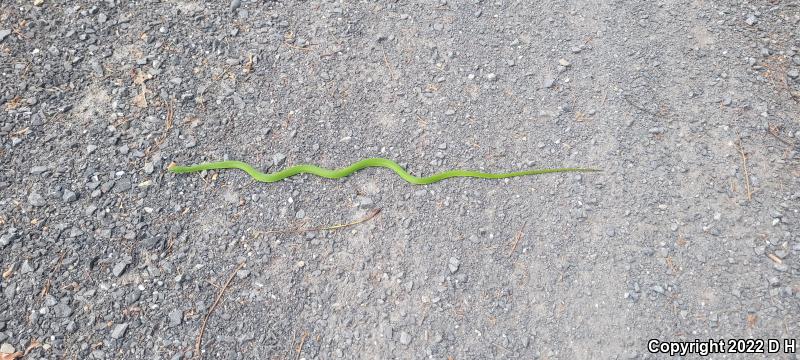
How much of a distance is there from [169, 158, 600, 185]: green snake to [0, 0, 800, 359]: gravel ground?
0.21ft

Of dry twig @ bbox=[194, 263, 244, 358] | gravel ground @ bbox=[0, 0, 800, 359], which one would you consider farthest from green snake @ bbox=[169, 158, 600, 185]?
dry twig @ bbox=[194, 263, 244, 358]

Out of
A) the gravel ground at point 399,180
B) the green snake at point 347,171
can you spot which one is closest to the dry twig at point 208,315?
the gravel ground at point 399,180

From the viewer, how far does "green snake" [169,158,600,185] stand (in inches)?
159

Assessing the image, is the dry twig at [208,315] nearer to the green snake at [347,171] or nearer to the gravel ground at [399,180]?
the gravel ground at [399,180]

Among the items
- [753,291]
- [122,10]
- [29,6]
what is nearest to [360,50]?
[122,10]

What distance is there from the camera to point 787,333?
3193 millimetres

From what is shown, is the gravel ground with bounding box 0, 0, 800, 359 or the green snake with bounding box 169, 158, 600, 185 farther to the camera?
the green snake with bounding box 169, 158, 600, 185

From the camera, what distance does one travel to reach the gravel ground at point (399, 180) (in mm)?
3373

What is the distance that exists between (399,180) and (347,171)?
39 cm

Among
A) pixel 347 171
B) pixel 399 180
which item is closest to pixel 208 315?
pixel 347 171

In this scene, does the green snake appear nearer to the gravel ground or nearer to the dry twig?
the gravel ground

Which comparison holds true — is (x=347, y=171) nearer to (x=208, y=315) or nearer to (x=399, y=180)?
(x=399, y=180)

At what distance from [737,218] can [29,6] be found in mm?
5993

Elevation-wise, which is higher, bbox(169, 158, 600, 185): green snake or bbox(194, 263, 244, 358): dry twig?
bbox(169, 158, 600, 185): green snake
